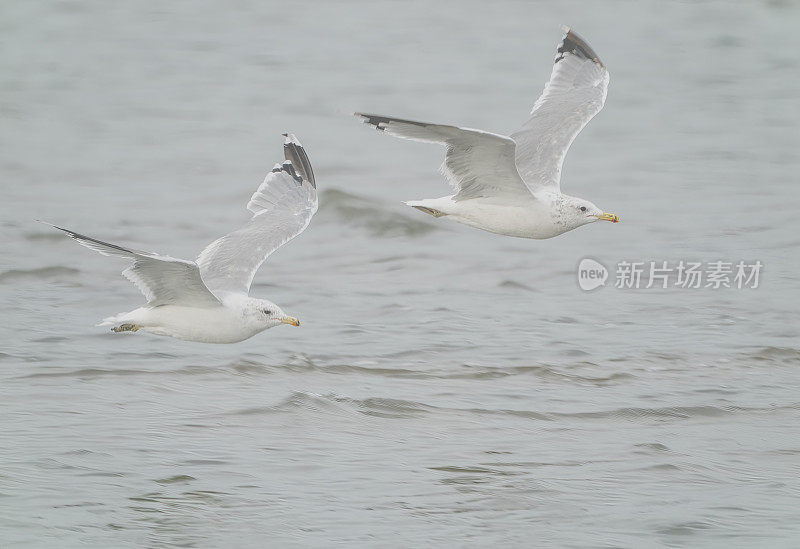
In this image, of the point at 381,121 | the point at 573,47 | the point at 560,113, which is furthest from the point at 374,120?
the point at 573,47

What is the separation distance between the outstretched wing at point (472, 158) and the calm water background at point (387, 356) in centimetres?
54

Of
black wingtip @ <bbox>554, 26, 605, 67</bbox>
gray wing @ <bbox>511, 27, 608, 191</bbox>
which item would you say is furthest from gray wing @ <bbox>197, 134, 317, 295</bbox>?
black wingtip @ <bbox>554, 26, 605, 67</bbox>

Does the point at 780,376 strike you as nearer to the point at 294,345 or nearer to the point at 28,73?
the point at 294,345

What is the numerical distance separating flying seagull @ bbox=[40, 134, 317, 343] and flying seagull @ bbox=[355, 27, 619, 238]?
1058 millimetres

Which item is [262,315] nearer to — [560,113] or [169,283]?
[169,283]

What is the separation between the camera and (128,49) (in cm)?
2438

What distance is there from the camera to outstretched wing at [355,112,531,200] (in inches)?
323

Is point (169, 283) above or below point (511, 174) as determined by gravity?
below

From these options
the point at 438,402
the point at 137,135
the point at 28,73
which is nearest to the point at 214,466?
the point at 438,402

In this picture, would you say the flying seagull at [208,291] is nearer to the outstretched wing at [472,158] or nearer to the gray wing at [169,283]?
the gray wing at [169,283]

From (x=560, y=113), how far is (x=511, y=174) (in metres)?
1.63

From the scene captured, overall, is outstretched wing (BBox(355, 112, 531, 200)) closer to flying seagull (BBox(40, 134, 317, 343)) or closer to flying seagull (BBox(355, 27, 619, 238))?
flying seagull (BBox(355, 27, 619, 238))

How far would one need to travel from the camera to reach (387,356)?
37.4 ft

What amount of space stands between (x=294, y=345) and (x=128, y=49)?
13934 mm
